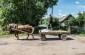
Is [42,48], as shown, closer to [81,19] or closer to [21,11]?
[21,11]

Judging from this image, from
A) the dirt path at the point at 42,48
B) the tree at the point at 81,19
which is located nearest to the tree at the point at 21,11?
the tree at the point at 81,19

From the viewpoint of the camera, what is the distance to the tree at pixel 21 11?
3725 centimetres

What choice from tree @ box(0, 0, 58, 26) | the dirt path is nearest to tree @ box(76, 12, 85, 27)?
tree @ box(0, 0, 58, 26)

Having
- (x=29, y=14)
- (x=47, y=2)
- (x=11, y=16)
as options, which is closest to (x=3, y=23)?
(x=11, y=16)

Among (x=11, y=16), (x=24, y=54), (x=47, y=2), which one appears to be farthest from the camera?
(x=47, y=2)

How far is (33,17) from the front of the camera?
3866cm

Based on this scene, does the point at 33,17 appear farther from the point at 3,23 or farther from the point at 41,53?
the point at 41,53

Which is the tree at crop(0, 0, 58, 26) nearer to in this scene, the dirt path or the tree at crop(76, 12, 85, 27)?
the tree at crop(76, 12, 85, 27)

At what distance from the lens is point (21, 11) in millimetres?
38312

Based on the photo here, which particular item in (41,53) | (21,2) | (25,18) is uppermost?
(21,2)

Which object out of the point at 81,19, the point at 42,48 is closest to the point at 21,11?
the point at 81,19

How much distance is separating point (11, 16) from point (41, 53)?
21.6 metres

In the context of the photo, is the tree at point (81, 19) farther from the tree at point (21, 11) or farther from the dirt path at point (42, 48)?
the dirt path at point (42, 48)

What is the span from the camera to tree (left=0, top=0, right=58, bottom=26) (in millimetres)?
37250
